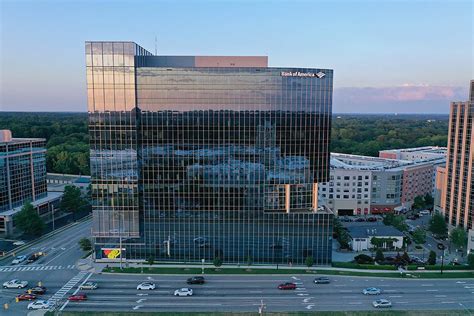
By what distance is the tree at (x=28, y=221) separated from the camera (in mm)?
89188

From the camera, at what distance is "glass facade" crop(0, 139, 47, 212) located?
3816 inches

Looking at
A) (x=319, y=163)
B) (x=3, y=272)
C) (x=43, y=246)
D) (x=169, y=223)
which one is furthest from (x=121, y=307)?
(x=319, y=163)

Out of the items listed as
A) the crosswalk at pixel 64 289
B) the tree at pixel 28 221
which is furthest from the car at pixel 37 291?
the tree at pixel 28 221

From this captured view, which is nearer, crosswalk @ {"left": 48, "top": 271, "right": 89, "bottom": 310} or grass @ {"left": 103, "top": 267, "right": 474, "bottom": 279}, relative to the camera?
crosswalk @ {"left": 48, "top": 271, "right": 89, "bottom": 310}

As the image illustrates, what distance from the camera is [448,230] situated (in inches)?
3745

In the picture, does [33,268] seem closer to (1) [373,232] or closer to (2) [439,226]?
(1) [373,232]

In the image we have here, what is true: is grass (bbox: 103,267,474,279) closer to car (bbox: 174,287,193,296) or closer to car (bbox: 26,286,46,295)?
car (bbox: 174,287,193,296)

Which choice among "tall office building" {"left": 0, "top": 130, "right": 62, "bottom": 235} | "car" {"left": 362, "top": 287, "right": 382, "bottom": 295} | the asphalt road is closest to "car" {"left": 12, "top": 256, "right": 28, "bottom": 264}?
the asphalt road

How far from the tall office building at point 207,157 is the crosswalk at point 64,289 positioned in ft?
23.6

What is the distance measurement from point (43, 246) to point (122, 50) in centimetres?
4908

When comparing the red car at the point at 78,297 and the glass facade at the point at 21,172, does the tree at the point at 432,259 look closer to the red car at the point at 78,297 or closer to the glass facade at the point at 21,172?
the red car at the point at 78,297

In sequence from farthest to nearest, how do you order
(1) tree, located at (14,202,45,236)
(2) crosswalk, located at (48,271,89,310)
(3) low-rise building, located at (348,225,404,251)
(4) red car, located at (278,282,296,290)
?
(1) tree, located at (14,202,45,236)
(3) low-rise building, located at (348,225,404,251)
(4) red car, located at (278,282,296,290)
(2) crosswalk, located at (48,271,89,310)

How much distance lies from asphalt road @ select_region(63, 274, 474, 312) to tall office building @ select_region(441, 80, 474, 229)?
2607cm

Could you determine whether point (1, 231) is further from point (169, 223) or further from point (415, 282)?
point (415, 282)
